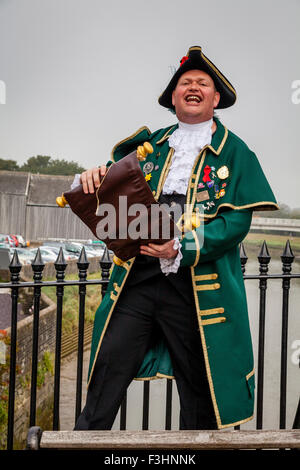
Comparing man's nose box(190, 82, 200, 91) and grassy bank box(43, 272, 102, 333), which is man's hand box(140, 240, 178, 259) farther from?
grassy bank box(43, 272, 102, 333)

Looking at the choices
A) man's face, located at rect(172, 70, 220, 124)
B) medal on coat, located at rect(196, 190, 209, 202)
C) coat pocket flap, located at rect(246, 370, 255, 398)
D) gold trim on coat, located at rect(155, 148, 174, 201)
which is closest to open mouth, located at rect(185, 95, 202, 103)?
man's face, located at rect(172, 70, 220, 124)

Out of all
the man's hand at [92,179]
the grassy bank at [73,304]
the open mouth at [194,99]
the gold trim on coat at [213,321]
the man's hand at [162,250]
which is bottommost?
the grassy bank at [73,304]

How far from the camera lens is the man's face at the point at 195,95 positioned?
5.71ft

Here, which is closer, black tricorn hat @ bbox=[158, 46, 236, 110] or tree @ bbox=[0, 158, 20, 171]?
black tricorn hat @ bbox=[158, 46, 236, 110]

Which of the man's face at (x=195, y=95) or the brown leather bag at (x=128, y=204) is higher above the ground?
the man's face at (x=195, y=95)

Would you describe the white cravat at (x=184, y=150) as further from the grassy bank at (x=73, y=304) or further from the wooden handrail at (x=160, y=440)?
the grassy bank at (x=73, y=304)

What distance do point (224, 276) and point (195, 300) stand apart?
150 mm

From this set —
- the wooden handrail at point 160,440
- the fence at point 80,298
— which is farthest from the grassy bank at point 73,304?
the wooden handrail at point 160,440

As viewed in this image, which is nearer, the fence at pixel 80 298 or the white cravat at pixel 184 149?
the white cravat at pixel 184 149

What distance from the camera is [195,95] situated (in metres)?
1.74

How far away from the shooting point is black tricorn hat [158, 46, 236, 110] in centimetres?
172

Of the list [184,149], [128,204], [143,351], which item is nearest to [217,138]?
[184,149]

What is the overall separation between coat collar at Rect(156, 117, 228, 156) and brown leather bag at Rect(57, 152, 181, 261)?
43 centimetres
